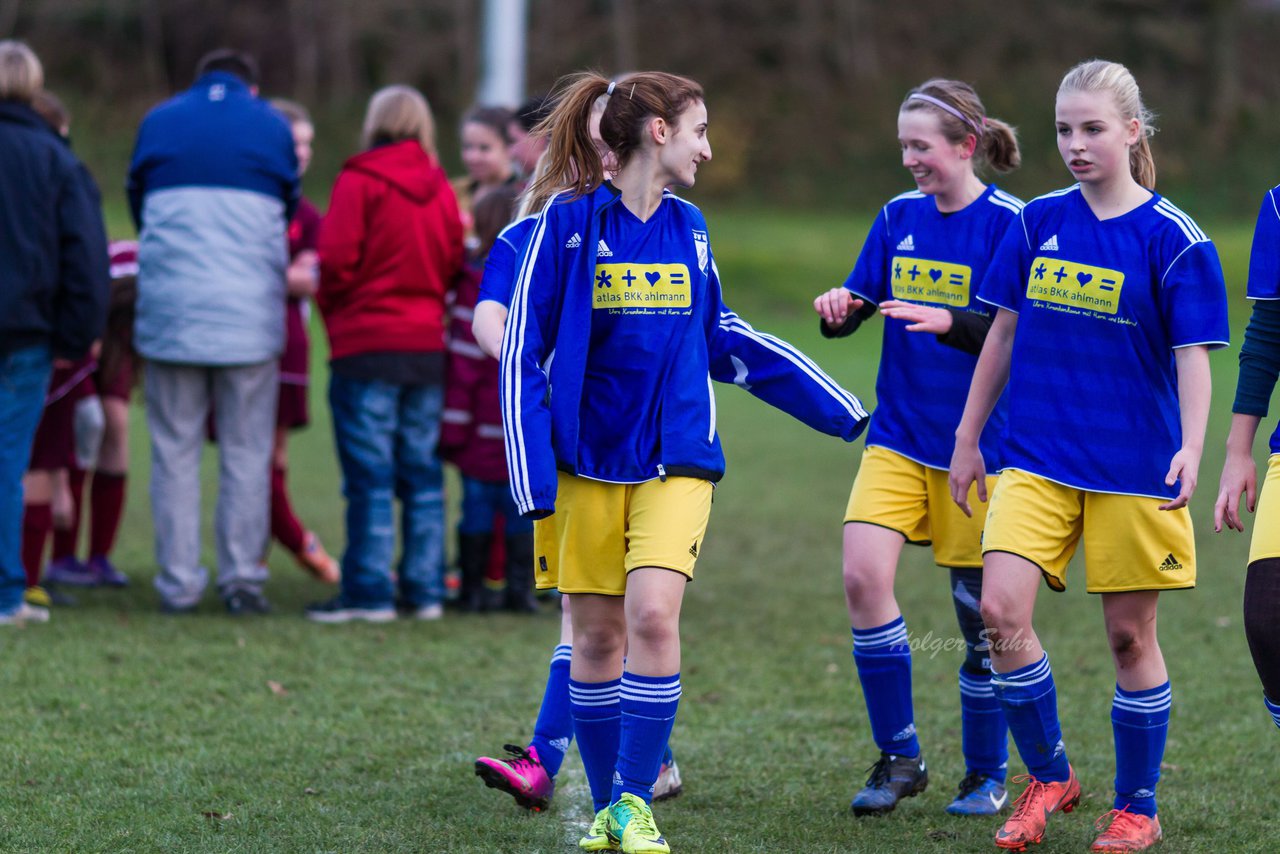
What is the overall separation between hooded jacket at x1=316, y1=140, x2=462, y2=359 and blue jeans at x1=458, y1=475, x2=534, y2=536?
0.76 meters

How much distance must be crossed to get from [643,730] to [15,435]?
12.5 ft

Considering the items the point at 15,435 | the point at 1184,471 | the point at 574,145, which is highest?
the point at 574,145

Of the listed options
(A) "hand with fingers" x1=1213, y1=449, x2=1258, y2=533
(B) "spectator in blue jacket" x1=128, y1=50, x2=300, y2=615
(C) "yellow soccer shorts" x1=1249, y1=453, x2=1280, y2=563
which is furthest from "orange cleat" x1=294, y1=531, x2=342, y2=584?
(C) "yellow soccer shorts" x1=1249, y1=453, x2=1280, y2=563

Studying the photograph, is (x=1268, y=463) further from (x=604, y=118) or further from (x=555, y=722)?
(x=555, y=722)

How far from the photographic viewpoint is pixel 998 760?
14.9ft

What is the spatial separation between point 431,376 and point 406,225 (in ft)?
2.27

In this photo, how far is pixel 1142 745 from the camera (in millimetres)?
4102

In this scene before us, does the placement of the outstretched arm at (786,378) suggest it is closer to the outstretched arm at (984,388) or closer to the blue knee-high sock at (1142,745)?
the outstretched arm at (984,388)

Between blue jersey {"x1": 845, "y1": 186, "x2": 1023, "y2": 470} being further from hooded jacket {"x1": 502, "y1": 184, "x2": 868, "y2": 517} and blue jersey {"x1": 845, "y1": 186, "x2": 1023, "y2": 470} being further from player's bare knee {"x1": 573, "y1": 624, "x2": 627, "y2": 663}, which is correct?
player's bare knee {"x1": 573, "y1": 624, "x2": 627, "y2": 663}

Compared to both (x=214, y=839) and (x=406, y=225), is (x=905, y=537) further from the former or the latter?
(x=406, y=225)

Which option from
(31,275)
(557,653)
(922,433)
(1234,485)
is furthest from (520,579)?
(1234,485)

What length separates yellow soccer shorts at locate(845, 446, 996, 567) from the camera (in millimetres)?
4531

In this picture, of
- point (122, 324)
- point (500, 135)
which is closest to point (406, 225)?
point (500, 135)

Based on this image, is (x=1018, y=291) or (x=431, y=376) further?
(x=431, y=376)
